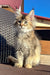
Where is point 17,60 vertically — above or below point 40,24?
below

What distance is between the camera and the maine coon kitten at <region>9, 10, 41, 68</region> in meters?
3.17

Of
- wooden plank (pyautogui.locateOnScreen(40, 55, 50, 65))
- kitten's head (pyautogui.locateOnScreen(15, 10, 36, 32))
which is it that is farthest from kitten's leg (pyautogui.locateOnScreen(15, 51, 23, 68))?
wooden plank (pyautogui.locateOnScreen(40, 55, 50, 65))

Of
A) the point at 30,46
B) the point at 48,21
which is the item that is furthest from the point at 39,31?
the point at 30,46

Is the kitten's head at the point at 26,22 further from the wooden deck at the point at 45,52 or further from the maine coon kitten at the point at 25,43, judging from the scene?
the wooden deck at the point at 45,52

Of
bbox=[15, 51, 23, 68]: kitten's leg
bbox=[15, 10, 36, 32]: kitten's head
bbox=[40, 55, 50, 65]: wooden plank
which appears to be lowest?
bbox=[40, 55, 50, 65]: wooden plank

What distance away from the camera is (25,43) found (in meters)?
3.18

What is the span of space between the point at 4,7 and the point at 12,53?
1389mm

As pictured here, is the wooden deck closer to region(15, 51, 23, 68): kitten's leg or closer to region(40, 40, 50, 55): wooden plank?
region(40, 40, 50, 55): wooden plank

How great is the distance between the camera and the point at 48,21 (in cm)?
449

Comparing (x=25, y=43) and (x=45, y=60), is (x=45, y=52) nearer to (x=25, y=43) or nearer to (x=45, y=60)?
(x=45, y=60)

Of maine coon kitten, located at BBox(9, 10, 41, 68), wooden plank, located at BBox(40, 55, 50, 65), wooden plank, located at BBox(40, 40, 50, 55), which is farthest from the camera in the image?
wooden plank, located at BBox(40, 40, 50, 55)

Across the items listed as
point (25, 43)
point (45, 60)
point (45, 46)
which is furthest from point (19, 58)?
point (45, 46)

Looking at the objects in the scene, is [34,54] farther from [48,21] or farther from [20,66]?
[48,21]

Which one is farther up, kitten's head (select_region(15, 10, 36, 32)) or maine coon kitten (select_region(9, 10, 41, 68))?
kitten's head (select_region(15, 10, 36, 32))
